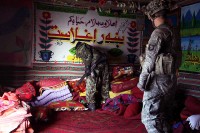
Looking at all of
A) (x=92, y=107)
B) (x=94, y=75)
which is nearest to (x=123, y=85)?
(x=94, y=75)

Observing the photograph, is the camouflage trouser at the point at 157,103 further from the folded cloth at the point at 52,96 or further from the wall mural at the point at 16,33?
the wall mural at the point at 16,33

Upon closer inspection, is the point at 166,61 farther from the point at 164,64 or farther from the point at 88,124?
the point at 88,124

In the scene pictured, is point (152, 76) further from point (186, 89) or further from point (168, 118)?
point (186, 89)

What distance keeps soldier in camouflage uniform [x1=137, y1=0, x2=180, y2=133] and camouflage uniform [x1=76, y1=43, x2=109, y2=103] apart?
1.93m

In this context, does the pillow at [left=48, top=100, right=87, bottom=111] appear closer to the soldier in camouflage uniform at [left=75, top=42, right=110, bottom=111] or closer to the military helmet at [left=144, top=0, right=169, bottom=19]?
the soldier in camouflage uniform at [left=75, top=42, right=110, bottom=111]

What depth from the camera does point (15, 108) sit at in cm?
274

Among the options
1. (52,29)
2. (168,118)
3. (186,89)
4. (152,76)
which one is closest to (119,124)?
(168,118)

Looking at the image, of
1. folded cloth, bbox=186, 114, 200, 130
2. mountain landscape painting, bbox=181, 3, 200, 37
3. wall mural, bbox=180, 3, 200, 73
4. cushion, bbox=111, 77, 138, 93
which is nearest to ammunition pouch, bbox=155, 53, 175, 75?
folded cloth, bbox=186, 114, 200, 130

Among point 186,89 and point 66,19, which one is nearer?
point 186,89

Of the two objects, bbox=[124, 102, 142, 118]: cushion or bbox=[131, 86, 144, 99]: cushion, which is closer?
bbox=[124, 102, 142, 118]: cushion

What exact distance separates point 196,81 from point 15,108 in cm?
296

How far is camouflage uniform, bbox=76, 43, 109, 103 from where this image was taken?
13.5ft

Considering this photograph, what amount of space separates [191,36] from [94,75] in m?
1.89

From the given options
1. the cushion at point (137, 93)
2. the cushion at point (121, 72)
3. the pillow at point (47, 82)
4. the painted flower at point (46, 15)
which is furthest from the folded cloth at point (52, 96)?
the painted flower at point (46, 15)
